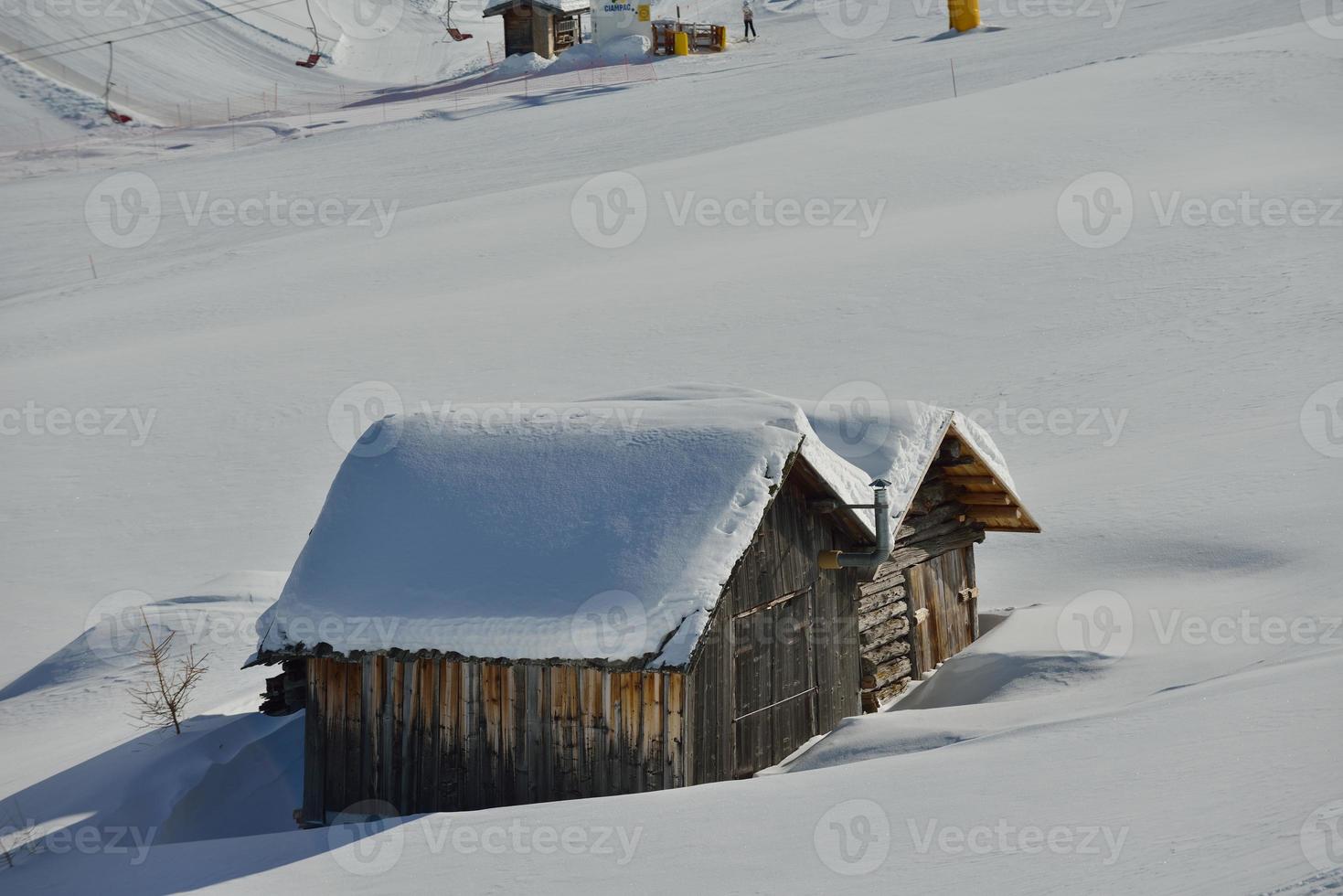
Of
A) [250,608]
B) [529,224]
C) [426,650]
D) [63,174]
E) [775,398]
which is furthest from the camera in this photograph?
[63,174]

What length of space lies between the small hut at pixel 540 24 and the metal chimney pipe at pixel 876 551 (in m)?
44.1

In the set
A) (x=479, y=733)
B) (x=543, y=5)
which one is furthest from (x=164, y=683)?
(x=543, y=5)

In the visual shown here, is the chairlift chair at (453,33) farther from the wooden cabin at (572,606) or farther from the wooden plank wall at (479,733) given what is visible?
the wooden plank wall at (479,733)

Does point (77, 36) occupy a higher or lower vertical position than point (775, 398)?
higher

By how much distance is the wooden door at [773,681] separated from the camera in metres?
10.9

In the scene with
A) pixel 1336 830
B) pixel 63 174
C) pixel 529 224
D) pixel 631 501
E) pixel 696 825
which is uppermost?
pixel 63 174

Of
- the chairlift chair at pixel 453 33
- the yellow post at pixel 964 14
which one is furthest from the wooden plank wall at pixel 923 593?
the chairlift chair at pixel 453 33

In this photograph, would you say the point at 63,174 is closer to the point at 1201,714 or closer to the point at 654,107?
the point at 654,107

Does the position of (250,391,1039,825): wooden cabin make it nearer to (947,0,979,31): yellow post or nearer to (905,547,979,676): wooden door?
(905,547,979,676): wooden door

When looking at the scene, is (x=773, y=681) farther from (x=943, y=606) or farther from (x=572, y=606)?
(x=943, y=606)

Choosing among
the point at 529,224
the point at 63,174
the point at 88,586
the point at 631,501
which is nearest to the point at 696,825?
the point at 631,501

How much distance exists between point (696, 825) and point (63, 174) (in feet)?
132

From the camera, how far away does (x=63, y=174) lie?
41312 mm

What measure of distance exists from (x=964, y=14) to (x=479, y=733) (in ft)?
148
